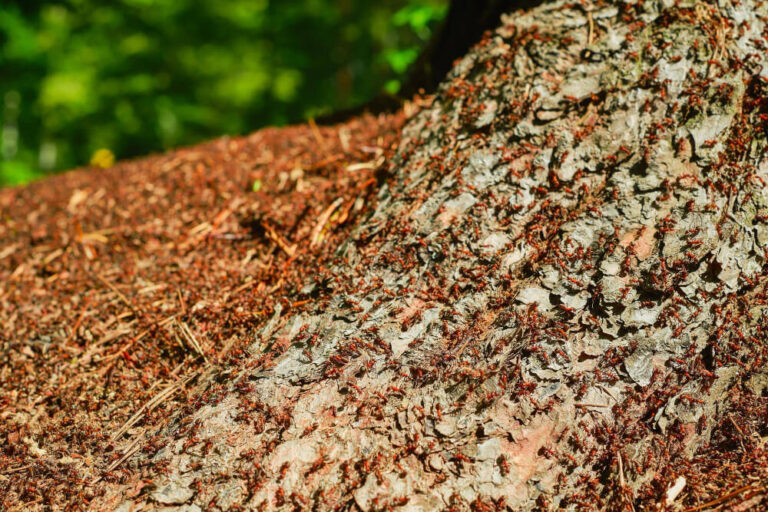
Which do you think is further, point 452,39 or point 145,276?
point 452,39

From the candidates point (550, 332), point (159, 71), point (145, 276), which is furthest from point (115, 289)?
point (159, 71)

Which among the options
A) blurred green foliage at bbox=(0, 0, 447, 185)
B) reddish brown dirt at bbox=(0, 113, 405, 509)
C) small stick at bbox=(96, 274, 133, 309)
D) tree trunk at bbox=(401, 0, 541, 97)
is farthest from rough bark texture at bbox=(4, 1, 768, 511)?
blurred green foliage at bbox=(0, 0, 447, 185)

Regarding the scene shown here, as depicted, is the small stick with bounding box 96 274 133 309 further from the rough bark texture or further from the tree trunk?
the tree trunk

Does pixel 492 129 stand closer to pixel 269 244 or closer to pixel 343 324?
pixel 343 324

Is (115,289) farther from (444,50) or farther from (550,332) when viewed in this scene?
(444,50)

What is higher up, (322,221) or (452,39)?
(452,39)

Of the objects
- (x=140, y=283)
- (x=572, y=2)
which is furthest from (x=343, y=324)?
(x=572, y=2)

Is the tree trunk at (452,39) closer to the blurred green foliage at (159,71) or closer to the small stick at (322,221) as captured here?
the small stick at (322,221)
